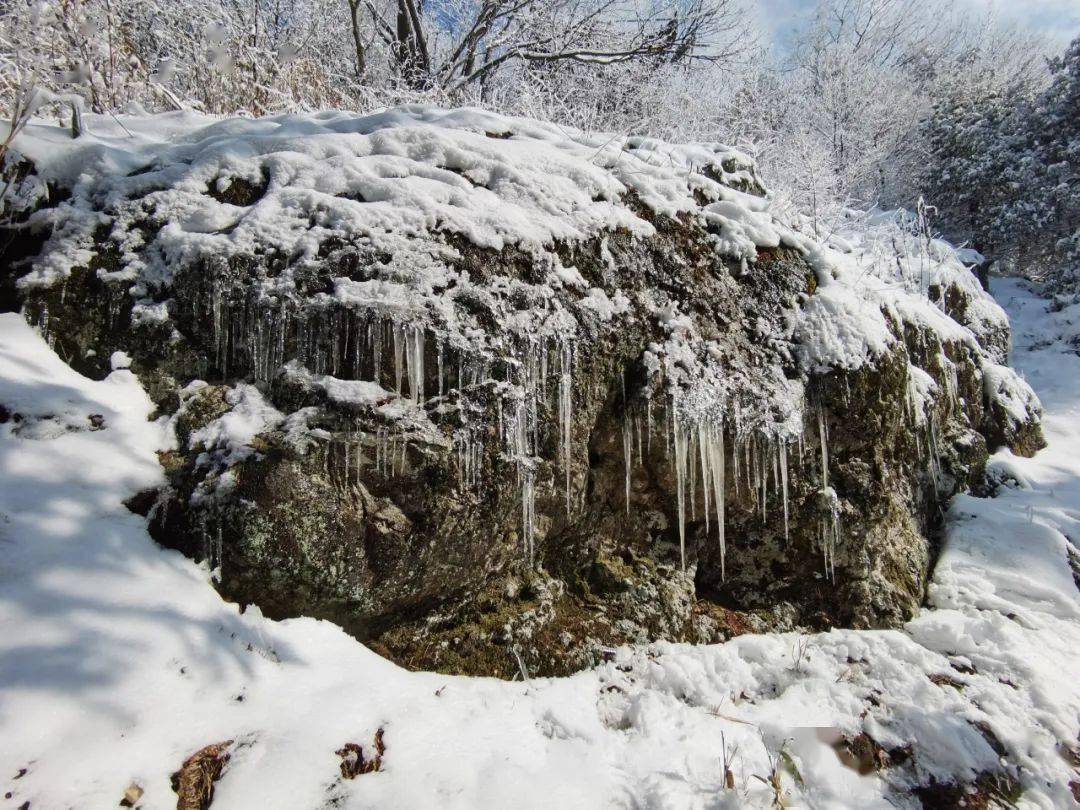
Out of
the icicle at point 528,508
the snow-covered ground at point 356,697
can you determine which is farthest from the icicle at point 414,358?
the snow-covered ground at point 356,697

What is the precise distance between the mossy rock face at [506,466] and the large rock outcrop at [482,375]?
14mm

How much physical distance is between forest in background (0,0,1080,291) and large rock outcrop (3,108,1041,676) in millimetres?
743

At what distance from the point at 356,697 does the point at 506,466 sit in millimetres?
1152

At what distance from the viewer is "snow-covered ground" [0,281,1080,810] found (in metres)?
1.71

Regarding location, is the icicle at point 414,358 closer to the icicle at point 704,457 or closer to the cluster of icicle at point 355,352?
the cluster of icicle at point 355,352

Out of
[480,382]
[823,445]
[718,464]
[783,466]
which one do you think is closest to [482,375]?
[480,382]

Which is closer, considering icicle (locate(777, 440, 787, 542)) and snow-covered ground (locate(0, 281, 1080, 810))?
snow-covered ground (locate(0, 281, 1080, 810))

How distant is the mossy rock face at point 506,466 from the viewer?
2322 mm

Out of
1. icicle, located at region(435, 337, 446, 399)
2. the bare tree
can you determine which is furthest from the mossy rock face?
the bare tree

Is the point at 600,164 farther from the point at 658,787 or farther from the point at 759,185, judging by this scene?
the point at 658,787

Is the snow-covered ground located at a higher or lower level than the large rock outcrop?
lower

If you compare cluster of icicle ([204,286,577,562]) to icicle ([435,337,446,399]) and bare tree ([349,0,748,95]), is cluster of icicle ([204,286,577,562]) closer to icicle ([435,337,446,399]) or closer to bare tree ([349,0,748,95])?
icicle ([435,337,446,399])

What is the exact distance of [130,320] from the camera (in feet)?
8.21

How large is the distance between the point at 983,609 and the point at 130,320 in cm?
511
